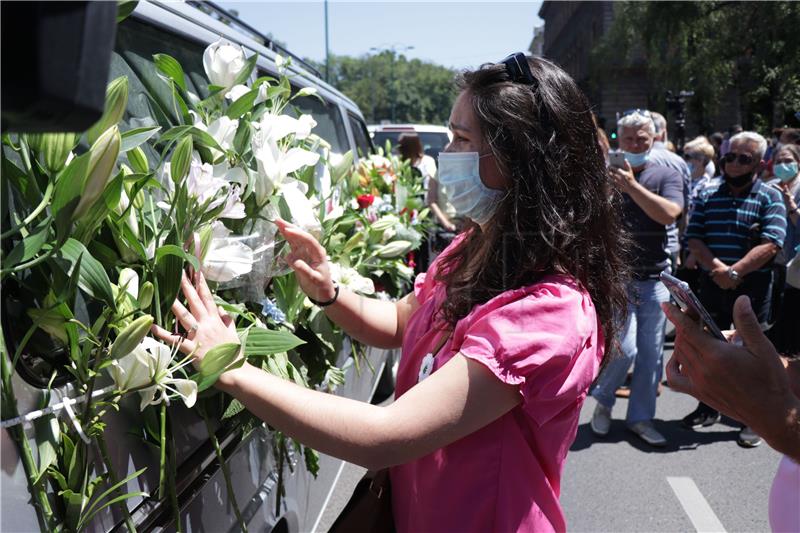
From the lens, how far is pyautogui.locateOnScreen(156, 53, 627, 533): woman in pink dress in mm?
1467

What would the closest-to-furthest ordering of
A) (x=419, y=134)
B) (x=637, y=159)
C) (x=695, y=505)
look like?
(x=695, y=505) → (x=637, y=159) → (x=419, y=134)

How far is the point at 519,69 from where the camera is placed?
1.70 meters

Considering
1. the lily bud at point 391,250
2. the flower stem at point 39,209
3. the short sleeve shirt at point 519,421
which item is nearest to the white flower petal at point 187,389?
the flower stem at point 39,209

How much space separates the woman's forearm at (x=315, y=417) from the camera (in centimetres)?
145

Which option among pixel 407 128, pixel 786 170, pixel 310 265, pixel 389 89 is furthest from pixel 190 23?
pixel 389 89

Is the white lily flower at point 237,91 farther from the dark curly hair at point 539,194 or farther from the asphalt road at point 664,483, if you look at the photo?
the asphalt road at point 664,483

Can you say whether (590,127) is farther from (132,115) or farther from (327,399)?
(132,115)

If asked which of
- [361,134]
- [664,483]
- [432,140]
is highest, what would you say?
[361,134]

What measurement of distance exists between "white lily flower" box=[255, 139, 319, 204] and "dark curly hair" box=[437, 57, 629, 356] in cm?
41

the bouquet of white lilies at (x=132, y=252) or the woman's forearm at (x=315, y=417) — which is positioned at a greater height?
the bouquet of white lilies at (x=132, y=252)

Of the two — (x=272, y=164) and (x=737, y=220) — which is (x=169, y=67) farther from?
(x=737, y=220)

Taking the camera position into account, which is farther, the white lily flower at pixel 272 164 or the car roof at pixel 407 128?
the car roof at pixel 407 128

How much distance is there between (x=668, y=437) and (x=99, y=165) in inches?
193

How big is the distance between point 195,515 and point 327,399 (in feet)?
1.40
